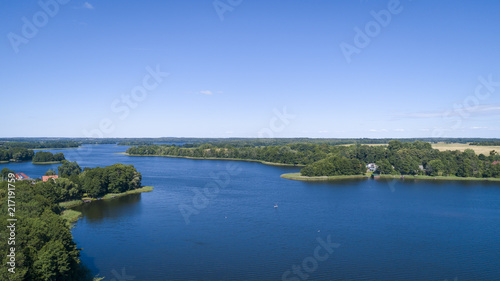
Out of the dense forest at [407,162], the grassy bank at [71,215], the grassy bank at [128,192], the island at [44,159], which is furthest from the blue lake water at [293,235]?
the island at [44,159]

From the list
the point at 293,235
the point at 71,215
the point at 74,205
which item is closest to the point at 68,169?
the point at 74,205

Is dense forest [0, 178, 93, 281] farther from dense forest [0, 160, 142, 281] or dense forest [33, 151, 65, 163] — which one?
dense forest [33, 151, 65, 163]

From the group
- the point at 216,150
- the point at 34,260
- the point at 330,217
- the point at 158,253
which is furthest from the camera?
the point at 216,150

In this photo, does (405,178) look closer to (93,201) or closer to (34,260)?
(93,201)

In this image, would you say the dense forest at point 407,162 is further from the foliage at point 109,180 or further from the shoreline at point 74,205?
the foliage at point 109,180

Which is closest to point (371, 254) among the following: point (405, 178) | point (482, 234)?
point (482, 234)

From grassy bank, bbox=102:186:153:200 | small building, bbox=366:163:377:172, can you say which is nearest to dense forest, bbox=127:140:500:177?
small building, bbox=366:163:377:172
